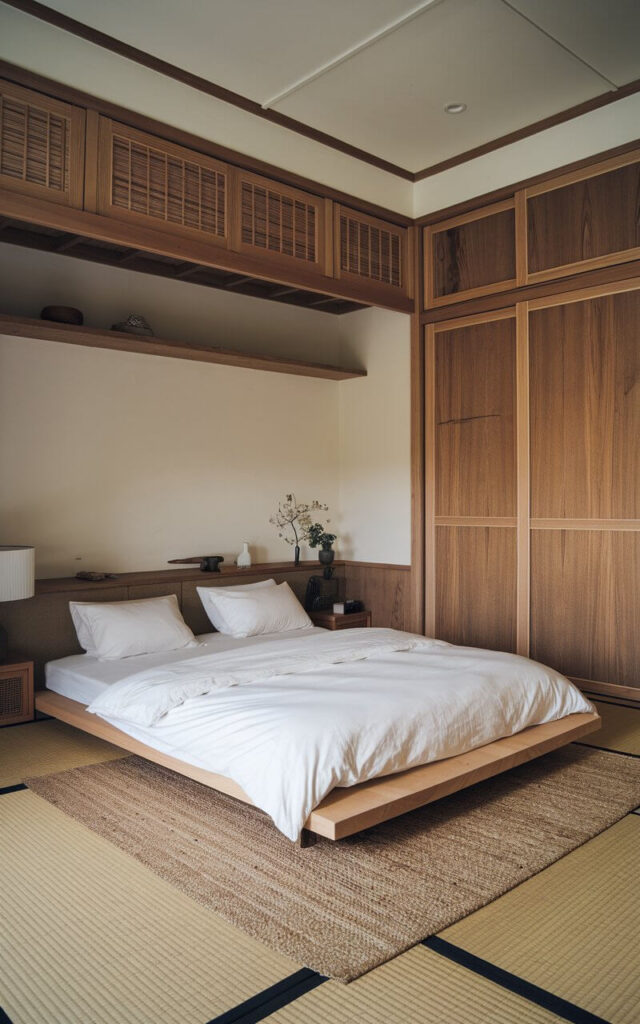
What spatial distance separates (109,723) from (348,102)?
346cm

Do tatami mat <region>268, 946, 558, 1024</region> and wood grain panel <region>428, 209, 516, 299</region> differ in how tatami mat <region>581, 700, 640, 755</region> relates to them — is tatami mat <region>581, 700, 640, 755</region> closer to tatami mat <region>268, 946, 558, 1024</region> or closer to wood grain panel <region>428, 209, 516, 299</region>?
tatami mat <region>268, 946, 558, 1024</region>

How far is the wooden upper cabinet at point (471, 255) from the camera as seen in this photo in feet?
→ 15.8

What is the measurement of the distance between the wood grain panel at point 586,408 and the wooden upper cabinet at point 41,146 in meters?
2.72

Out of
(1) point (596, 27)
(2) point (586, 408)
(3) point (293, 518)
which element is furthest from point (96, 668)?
(1) point (596, 27)

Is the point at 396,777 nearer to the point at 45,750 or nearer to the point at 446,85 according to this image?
the point at 45,750

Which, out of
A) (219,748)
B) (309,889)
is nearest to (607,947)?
(309,889)

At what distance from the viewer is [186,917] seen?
83.8 inches

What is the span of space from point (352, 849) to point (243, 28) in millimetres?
3525

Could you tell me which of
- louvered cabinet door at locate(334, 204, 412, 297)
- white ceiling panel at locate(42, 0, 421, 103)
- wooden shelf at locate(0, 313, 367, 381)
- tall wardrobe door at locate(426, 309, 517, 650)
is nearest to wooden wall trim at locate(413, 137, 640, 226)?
louvered cabinet door at locate(334, 204, 412, 297)

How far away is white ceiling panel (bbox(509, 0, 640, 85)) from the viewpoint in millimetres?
3389

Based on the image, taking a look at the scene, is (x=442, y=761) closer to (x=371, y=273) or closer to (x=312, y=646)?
(x=312, y=646)

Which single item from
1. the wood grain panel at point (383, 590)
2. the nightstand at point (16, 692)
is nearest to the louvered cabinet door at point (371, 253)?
the wood grain panel at point (383, 590)

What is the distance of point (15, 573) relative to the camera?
12.0 feet

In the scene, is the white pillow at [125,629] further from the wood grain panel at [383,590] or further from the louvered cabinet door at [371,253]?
the louvered cabinet door at [371,253]
